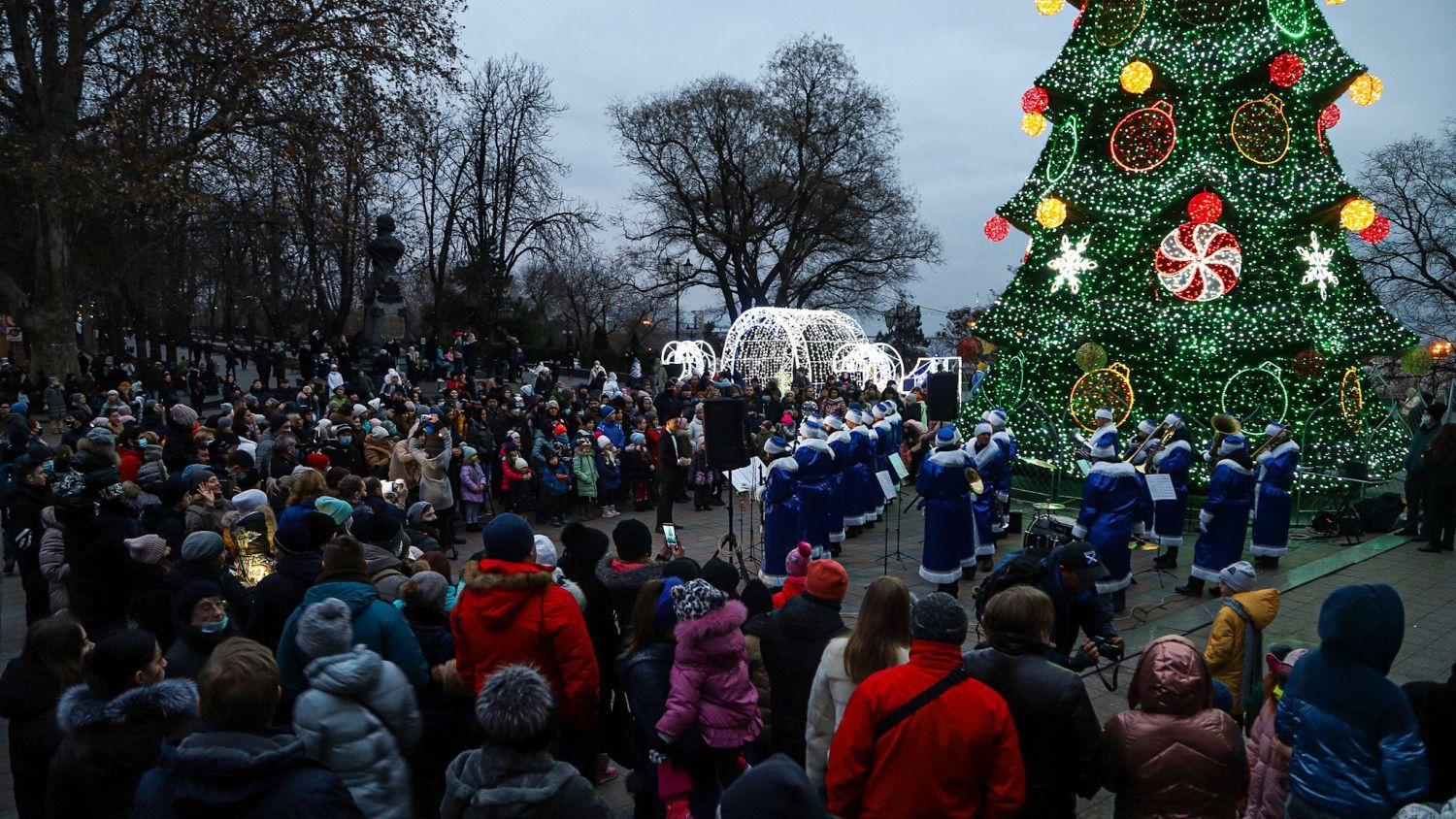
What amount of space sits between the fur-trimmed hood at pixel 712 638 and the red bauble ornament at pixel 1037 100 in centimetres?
1312

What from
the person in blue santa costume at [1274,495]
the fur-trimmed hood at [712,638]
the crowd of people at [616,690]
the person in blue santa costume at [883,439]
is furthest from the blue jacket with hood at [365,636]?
the person in blue santa costume at [1274,495]

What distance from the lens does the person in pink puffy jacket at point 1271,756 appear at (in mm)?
3607

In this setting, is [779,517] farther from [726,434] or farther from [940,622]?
[940,622]

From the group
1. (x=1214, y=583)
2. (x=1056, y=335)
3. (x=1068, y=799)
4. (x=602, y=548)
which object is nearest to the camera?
(x=1068, y=799)

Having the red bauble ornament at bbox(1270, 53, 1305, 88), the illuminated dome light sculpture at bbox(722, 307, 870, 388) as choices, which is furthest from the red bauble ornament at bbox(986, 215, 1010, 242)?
the illuminated dome light sculpture at bbox(722, 307, 870, 388)

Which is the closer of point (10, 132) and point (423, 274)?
point (10, 132)

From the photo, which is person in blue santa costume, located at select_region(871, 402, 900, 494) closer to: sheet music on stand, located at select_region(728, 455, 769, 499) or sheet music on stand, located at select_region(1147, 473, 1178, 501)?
sheet music on stand, located at select_region(728, 455, 769, 499)

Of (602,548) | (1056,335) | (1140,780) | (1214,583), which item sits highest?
(1056,335)

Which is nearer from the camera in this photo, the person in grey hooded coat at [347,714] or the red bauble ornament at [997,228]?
the person in grey hooded coat at [347,714]

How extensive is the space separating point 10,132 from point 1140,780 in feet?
82.1

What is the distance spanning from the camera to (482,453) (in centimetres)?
1305

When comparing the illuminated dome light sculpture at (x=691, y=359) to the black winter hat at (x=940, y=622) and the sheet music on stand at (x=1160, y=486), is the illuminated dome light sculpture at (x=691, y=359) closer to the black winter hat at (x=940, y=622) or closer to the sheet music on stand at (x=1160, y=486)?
the sheet music on stand at (x=1160, y=486)

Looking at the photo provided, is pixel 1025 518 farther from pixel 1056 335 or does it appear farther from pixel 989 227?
pixel 989 227

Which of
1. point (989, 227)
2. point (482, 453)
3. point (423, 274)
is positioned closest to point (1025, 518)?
point (989, 227)
